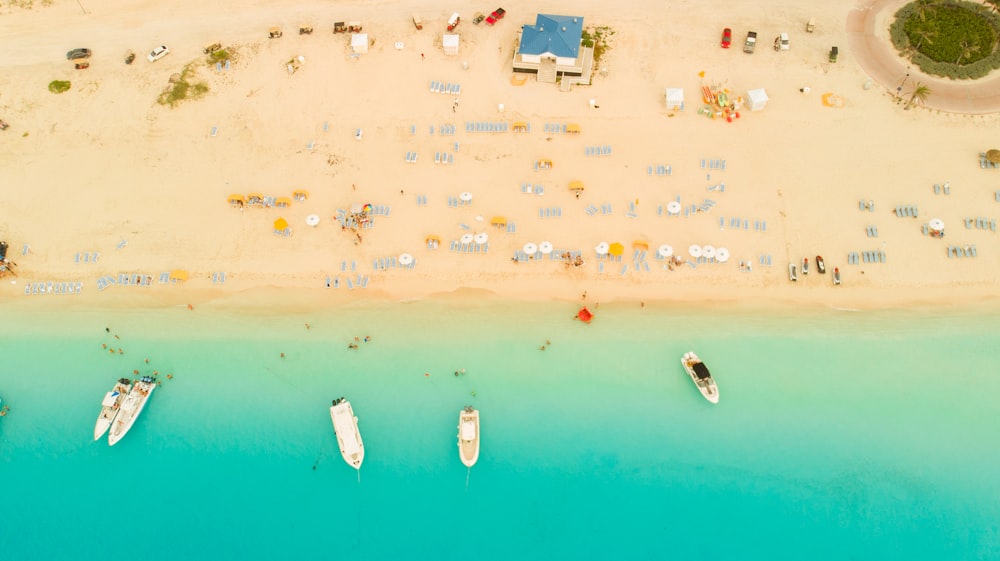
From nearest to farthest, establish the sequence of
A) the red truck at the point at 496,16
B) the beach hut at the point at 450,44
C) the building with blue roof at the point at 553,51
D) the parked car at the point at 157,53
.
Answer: the building with blue roof at the point at 553,51 → the beach hut at the point at 450,44 → the parked car at the point at 157,53 → the red truck at the point at 496,16

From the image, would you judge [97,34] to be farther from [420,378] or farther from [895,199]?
[895,199]

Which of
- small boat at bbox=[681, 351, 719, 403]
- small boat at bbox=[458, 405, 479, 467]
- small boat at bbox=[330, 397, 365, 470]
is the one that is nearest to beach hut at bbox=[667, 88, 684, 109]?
small boat at bbox=[681, 351, 719, 403]

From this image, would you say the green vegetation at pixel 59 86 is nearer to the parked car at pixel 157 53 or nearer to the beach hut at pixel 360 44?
the parked car at pixel 157 53

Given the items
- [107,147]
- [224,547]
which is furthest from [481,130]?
[224,547]

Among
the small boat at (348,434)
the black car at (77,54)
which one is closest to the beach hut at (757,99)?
the small boat at (348,434)

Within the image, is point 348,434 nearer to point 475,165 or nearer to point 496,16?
point 475,165

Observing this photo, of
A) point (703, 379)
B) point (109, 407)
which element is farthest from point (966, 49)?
point (109, 407)
